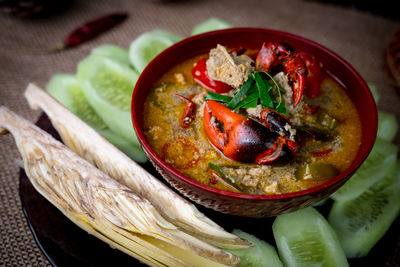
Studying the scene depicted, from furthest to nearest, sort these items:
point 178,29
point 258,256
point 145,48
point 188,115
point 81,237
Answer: point 178,29
point 145,48
point 188,115
point 81,237
point 258,256

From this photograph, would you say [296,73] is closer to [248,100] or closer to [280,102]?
[280,102]

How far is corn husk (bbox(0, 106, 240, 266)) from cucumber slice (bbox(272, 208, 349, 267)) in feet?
1.06

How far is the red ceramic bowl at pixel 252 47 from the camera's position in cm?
196

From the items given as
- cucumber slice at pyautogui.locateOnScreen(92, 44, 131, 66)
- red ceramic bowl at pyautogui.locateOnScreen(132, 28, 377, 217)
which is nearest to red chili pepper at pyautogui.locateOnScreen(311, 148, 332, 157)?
red ceramic bowl at pyautogui.locateOnScreen(132, 28, 377, 217)

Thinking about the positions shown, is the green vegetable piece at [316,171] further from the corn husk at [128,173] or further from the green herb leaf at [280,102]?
the corn husk at [128,173]

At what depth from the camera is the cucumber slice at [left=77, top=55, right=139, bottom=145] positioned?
8.81ft

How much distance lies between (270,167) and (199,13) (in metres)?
3.00

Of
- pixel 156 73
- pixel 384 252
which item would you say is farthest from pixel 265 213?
pixel 156 73

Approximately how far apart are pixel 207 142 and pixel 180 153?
166 millimetres

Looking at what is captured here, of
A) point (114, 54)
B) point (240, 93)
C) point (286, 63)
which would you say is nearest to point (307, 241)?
point (240, 93)

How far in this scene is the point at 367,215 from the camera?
2412mm

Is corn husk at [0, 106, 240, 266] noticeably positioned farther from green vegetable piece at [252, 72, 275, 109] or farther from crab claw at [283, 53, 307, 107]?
crab claw at [283, 53, 307, 107]

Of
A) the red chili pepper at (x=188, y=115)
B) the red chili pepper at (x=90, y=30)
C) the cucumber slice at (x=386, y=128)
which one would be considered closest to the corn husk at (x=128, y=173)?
the red chili pepper at (x=188, y=115)

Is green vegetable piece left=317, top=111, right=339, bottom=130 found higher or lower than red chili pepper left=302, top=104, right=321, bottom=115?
lower
